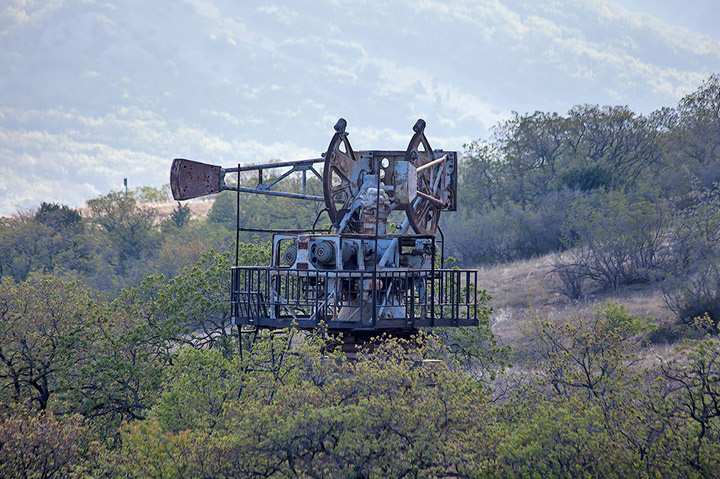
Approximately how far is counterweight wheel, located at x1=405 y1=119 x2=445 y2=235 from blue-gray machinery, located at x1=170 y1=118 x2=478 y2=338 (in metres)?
0.02

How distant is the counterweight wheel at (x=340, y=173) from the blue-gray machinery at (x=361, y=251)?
0.02 m

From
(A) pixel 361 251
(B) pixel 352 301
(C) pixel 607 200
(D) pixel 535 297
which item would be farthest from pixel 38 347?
(C) pixel 607 200

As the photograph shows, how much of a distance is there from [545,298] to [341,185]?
2462 centimetres

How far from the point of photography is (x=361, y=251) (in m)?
14.1

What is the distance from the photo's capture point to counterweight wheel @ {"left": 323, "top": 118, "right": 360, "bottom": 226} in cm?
1482

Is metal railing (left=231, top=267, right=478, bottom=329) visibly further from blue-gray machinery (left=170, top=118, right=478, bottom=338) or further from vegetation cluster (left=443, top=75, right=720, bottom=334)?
vegetation cluster (left=443, top=75, right=720, bottom=334)

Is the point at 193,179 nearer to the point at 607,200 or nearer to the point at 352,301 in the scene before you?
the point at 352,301

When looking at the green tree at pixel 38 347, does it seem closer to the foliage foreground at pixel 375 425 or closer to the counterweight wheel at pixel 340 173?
the foliage foreground at pixel 375 425

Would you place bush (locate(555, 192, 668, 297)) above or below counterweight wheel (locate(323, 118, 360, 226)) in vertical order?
below

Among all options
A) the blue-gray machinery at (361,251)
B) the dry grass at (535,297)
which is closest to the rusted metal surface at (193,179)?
the blue-gray machinery at (361,251)

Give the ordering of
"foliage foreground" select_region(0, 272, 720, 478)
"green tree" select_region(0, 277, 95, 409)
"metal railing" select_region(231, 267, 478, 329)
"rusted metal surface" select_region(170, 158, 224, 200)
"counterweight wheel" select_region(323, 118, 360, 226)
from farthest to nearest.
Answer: "green tree" select_region(0, 277, 95, 409)
"rusted metal surface" select_region(170, 158, 224, 200)
"counterweight wheel" select_region(323, 118, 360, 226)
"metal railing" select_region(231, 267, 478, 329)
"foliage foreground" select_region(0, 272, 720, 478)

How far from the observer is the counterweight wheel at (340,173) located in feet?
48.6

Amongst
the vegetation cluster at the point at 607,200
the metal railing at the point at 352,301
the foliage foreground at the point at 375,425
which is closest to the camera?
the foliage foreground at the point at 375,425

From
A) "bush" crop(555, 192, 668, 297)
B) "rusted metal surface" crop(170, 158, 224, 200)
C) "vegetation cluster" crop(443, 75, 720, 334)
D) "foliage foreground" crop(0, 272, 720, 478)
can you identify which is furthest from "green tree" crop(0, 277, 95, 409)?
"bush" crop(555, 192, 668, 297)
